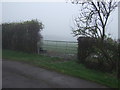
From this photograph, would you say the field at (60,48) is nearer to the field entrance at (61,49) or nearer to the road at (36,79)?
the field entrance at (61,49)

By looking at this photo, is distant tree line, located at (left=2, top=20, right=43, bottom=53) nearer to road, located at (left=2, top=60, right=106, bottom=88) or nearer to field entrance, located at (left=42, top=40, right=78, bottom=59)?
field entrance, located at (left=42, top=40, right=78, bottom=59)

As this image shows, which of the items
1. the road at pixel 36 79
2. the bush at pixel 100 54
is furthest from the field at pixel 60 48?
the road at pixel 36 79

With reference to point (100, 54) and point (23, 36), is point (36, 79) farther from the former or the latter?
point (23, 36)

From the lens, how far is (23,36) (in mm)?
15633

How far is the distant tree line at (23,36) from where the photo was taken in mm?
15250

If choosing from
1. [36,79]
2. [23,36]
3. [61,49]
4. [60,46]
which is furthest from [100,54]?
[23,36]

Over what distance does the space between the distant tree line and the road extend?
5.87m

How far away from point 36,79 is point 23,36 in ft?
28.0

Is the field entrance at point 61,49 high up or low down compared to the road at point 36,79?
up

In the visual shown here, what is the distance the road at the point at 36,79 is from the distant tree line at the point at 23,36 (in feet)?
19.2

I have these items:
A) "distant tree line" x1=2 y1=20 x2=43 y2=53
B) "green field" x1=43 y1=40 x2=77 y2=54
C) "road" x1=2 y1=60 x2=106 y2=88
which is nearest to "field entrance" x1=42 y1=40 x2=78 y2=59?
"green field" x1=43 y1=40 x2=77 y2=54

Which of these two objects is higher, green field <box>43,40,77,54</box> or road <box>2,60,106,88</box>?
green field <box>43,40,77,54</box>

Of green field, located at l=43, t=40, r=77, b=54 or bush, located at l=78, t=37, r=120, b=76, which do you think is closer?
bush, located at l=78, t=37, r=120, b=76

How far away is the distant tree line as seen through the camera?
15.2 metres
